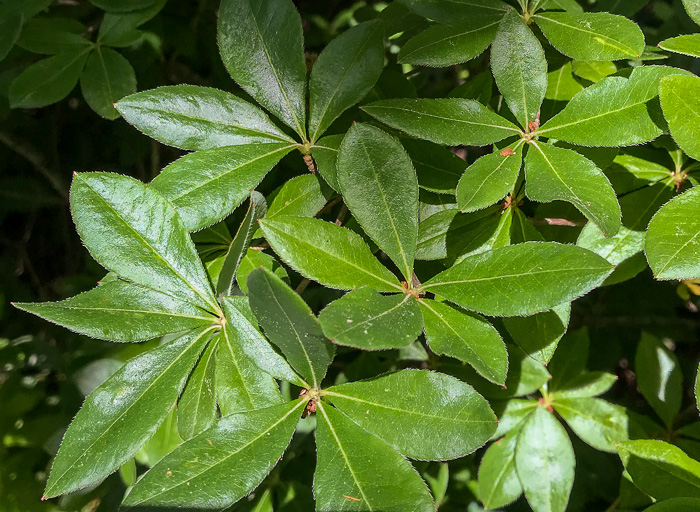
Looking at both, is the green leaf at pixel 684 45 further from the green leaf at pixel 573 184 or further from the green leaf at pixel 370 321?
the green leaf at pixel 370 321

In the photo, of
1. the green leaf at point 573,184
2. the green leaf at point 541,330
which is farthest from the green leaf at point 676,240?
the green leaf at point 541,330

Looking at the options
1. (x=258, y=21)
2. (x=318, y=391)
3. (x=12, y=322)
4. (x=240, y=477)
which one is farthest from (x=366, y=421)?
(x=12, y=322)

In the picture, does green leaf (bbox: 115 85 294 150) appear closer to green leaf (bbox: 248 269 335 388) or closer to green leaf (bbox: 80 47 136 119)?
green leaf (bbox: 248 269 335 388)

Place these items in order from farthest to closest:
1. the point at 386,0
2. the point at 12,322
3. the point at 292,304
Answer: the point at 12,322 < the point at 386,0 < the point at 292,304

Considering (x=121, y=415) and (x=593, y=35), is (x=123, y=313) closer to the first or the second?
(x=121, y=415)

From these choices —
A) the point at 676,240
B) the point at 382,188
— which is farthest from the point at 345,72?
the point at 676,240

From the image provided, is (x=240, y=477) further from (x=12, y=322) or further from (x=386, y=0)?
(x=12, y=322)
